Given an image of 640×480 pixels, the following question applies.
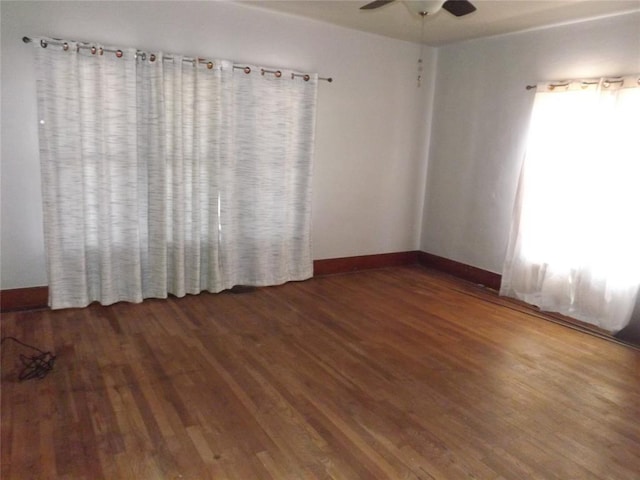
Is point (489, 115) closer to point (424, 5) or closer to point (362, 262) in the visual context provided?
point (362, 262)

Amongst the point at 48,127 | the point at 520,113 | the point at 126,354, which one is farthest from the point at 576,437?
the point at 48,127

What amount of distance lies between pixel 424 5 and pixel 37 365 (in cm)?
305

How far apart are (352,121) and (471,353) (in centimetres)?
272

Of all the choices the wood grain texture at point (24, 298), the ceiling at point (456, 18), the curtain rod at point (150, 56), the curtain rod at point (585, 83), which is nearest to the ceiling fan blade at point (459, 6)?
the ceiling at point (456, 18)

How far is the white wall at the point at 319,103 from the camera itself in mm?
3277

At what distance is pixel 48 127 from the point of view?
328 cm

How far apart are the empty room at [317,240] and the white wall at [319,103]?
0.07ft

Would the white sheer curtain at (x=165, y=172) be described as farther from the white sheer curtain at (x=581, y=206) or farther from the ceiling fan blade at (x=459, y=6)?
the white sheer curtain at (x=581, y=206)

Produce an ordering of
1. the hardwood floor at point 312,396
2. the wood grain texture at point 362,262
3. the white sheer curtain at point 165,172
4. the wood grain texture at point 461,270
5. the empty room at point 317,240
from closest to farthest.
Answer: the hardwood floor at point 312,396
the empty room at point 317,240
the white sheer curtain at point 165,172
the wood grain texture at point 461,270
the wood grain texture at point 362,262

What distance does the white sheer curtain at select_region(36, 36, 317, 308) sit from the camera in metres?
3.37

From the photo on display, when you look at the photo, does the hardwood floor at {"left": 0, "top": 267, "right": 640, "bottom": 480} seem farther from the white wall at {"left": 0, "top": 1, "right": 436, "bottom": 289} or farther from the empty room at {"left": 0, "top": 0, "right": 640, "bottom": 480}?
the white wall at {"left": 0, "top": 1, "right": 436, "bottom": 289}

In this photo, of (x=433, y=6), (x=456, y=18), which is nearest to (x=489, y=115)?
(x=456, y=18)

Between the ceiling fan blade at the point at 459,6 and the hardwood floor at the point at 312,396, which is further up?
the ceiling fan blade at the point at 459,6

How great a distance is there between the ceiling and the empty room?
4 cm
